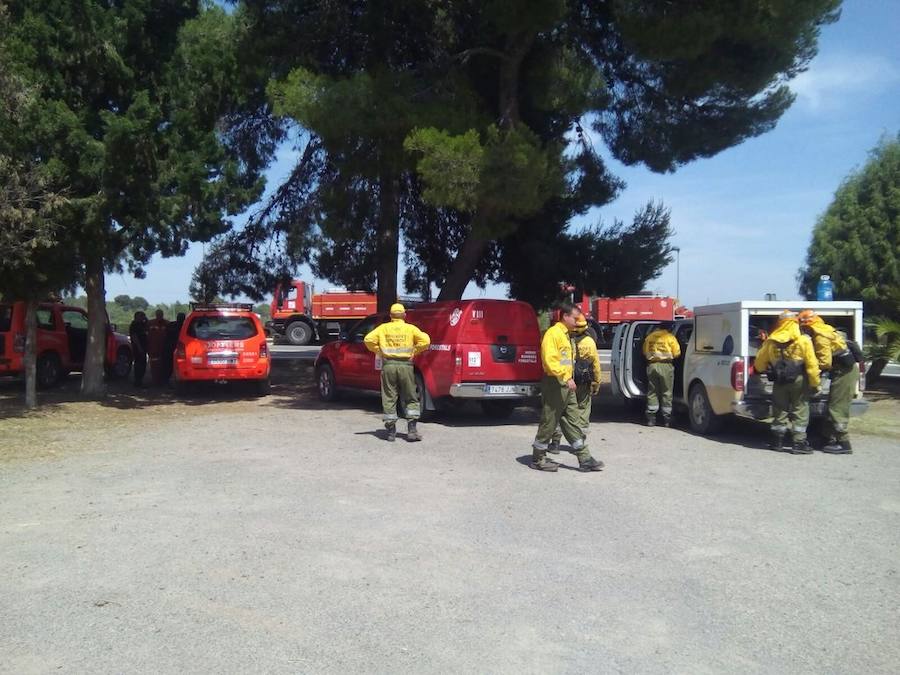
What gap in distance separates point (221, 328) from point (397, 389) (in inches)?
241

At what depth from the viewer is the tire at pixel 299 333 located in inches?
1528

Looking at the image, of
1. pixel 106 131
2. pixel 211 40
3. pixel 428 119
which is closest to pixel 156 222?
pixel 106 131

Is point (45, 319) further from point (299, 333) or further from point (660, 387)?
point (299, 333)

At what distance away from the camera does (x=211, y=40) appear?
14.3 meters

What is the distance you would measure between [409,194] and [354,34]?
3.55 meters

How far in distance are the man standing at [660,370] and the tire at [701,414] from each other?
16.3 inches

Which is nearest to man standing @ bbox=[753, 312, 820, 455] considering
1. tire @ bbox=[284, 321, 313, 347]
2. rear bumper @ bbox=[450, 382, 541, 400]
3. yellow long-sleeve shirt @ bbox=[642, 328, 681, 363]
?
yellow long-sleeve shirt @ bbox=[642, 328, 681, 363]

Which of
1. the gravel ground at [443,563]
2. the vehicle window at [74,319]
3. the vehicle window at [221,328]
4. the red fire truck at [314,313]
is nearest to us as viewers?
the gravel ground at [443,563]

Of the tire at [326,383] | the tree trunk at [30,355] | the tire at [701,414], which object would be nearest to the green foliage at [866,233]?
the tire at [701,414]

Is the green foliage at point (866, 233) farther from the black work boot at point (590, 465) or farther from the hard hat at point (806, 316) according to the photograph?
the black work boot at point (590, 465)

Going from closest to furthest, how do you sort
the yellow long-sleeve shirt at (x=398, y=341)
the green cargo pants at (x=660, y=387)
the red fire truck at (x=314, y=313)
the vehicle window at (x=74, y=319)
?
the yellow long-sleeve shirt at (x=398, y=341) < the green cargo pants at (x=660, y=387) < the vehicle window at (x=74, y=319) < the red fire truck at (x=314, y=313)

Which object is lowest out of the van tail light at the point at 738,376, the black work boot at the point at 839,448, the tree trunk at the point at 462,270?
the black work boot at the point at 839,448

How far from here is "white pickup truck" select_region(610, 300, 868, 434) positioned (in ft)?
Answer: 35.7

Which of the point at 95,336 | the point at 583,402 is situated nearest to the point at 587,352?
the point at 583,402
